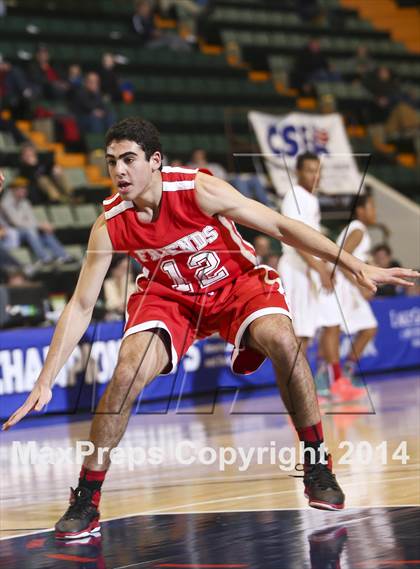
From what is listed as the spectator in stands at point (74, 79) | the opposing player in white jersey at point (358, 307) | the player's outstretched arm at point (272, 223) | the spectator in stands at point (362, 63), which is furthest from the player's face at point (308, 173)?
the spectator in stands at point (362, 63)

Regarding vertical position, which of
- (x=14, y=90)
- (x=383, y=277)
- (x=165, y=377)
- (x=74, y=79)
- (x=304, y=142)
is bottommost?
(x=383, y=277)

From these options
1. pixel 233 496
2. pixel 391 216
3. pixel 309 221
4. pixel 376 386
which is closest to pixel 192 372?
pixel 376 386

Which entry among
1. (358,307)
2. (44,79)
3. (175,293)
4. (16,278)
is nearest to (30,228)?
(16,278)

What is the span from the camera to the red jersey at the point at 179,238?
4953 mm

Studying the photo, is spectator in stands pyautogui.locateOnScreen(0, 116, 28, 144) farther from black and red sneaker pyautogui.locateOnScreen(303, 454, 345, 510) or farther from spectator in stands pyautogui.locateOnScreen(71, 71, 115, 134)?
black and red sneaker pyautogui.locateOnScreen(303, 454, 345, 510)

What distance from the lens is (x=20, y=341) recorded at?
9.40m

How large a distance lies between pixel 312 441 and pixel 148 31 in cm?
1386

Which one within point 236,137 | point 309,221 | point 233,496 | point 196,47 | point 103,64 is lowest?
point 233,496

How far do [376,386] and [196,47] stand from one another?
9.67m

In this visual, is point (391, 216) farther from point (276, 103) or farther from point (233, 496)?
point (233, 496)

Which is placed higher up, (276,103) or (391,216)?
(276,103)

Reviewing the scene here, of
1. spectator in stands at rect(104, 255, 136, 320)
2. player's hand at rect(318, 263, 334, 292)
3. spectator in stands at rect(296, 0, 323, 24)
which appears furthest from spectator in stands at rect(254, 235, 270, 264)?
spectator in stands at rect(296, 0, 323, 24)

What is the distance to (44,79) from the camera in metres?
15.1

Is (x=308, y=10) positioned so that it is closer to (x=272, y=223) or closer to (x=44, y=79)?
(x=44, y=79)
